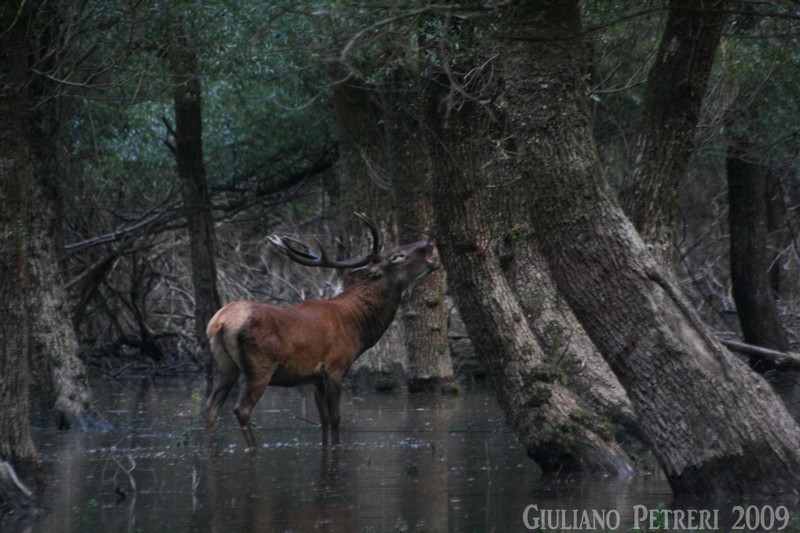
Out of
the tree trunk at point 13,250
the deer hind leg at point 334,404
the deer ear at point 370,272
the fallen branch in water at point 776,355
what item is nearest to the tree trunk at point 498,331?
the fallen branch in water at point 776,355

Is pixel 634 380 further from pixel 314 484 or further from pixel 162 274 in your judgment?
pixel 162 274

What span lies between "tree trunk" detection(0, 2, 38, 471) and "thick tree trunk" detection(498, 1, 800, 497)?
3057mm

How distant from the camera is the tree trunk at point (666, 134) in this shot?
9.64 meters

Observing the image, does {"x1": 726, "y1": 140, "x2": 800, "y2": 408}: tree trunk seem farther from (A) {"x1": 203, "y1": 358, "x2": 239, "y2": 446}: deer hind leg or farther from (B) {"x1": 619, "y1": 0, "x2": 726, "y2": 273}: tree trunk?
(A) {"x1": 203, "y1": 358, "x2": 239, "y2": 446}: deer hind leg

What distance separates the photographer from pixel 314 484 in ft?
28.7

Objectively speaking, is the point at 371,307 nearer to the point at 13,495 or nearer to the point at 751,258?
the point at 13,495

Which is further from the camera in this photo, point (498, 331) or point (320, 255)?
point (320, 255)

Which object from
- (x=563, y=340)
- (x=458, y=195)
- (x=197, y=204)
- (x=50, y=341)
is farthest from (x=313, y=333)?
(x=197, y=204)

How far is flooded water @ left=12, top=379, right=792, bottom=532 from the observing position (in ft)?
23.6

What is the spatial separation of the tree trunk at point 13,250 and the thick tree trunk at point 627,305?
10.0ft

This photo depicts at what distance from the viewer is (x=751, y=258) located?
59.6 feet

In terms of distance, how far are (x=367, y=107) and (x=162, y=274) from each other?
6.24 metres

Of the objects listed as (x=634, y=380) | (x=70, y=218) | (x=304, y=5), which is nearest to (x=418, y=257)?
(x=304, y=5)

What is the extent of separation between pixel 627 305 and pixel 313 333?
5.13 meters
